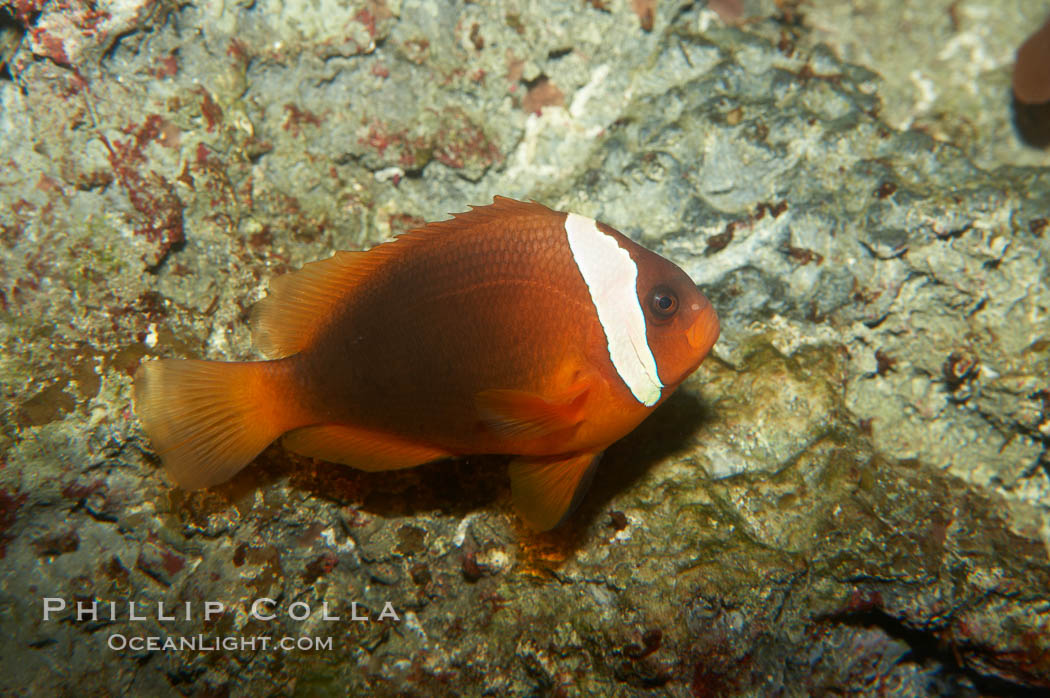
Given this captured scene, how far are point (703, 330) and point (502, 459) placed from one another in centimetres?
104

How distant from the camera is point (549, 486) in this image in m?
2.11

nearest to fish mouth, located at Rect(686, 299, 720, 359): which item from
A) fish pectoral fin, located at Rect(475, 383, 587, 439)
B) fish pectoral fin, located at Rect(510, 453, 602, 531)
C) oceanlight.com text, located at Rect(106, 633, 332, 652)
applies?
fish pectoral fin, located at Rect(475, 383, 587, 439)

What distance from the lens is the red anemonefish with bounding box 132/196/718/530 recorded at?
1.94 meters

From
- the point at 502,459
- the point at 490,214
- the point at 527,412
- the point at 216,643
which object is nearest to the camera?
the point at 527,412

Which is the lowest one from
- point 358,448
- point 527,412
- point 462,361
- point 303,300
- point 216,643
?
point 216,643

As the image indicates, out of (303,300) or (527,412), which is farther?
(303,300)

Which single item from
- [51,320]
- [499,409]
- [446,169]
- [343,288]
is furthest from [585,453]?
[51,320]

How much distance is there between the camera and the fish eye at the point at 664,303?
1938 mm

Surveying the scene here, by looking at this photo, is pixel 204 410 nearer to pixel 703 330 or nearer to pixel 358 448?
pixel 358 448

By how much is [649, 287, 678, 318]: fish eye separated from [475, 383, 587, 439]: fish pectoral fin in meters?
0.34

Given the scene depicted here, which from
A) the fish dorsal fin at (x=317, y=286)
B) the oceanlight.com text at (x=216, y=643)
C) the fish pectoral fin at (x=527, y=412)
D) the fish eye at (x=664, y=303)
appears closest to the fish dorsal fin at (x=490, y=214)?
the fish dorsal fin at (x=317, y=286)

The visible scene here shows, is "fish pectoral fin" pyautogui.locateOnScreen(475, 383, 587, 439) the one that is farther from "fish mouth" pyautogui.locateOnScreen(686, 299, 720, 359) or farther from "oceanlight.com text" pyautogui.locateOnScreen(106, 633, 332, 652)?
"oceanlight.com text" pyautogui.locateOnScreen(106, 633, 332, 652)

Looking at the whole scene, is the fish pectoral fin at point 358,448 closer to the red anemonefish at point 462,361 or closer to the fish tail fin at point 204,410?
the red anemonefish at point 462,361

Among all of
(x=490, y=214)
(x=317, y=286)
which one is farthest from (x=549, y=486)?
(x=317, y=286)
